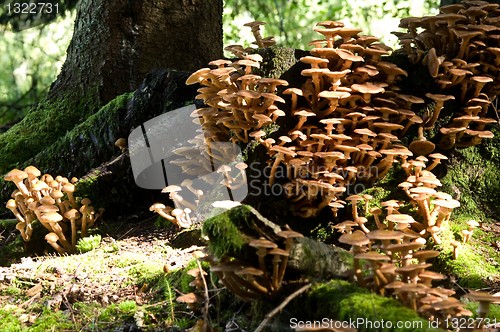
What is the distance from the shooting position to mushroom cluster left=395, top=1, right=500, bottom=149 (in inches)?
188

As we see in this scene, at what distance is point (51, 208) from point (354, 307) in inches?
128

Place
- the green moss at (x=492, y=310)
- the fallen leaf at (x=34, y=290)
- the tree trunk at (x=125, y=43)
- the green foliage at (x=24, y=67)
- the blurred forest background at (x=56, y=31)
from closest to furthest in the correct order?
the green moss at (x=492, y=310) < the fallen leaf at (x=34, y=290) < the tree trunk at (x=125, y=43) < the blurred forest background at (x=56, y=31) < the green foliage at (x=24, y=67)

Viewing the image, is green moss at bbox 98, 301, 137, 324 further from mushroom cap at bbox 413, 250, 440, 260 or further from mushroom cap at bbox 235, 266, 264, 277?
mushroom cap at bbox 413, 250, 440, 260

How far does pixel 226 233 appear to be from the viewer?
2.86 meters

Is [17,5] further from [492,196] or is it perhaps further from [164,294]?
[492,196]

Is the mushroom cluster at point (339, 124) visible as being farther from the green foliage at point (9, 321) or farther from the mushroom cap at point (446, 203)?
the green foliage at point (9, 321)

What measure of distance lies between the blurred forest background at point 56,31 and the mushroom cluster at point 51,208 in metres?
5.58

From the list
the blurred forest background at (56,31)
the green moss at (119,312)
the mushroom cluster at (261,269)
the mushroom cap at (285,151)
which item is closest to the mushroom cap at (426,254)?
the mushroom cluster at (261,269)

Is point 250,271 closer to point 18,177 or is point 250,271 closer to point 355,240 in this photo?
point 355,240

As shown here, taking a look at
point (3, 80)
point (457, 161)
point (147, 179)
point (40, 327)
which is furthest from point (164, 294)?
point (3, 80)

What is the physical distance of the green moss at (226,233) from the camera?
282cm

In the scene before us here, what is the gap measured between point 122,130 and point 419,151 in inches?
135

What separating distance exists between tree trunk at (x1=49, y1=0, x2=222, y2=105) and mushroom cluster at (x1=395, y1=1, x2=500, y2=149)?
3.24 meters

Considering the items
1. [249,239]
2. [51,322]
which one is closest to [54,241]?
[51,322]
